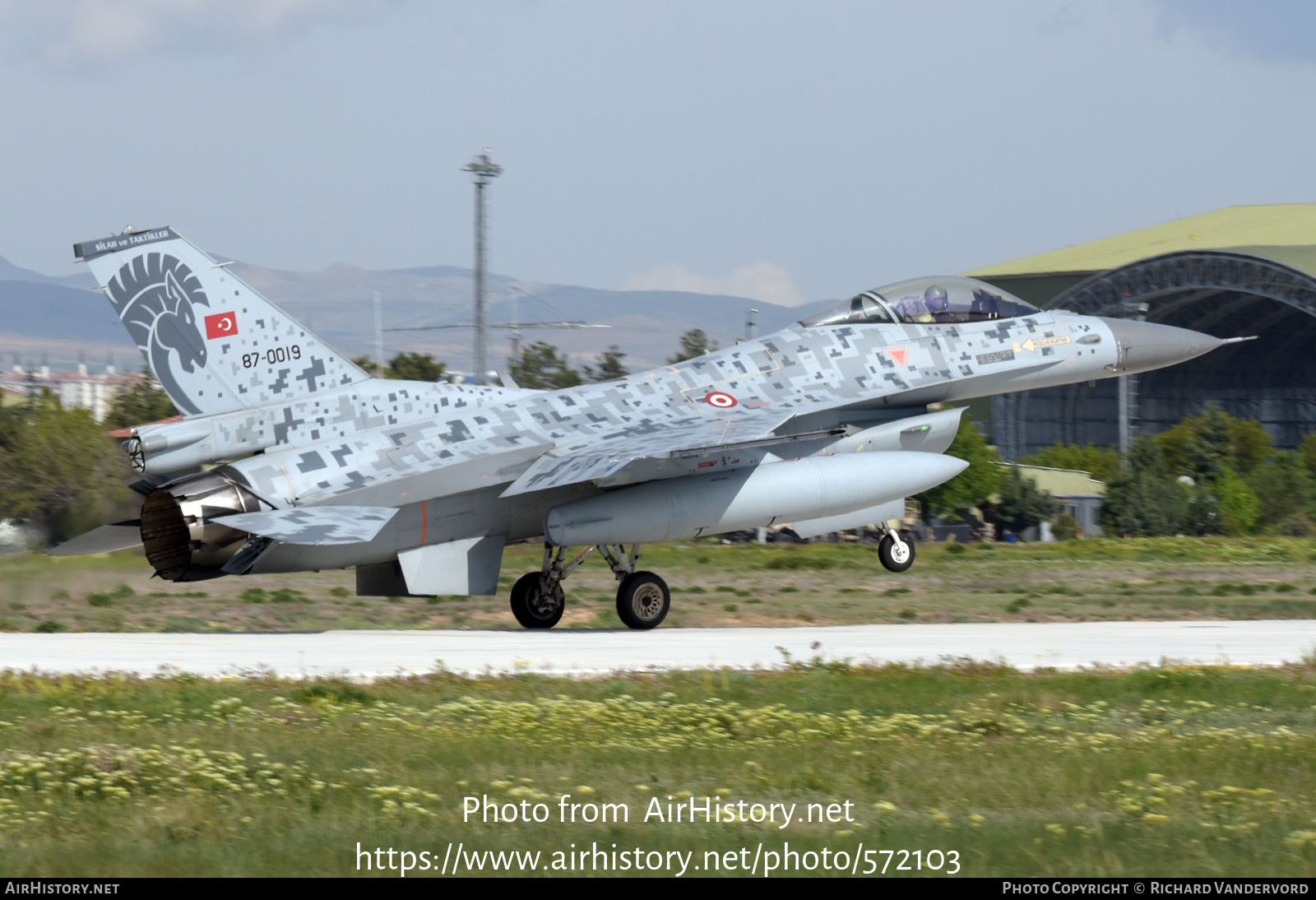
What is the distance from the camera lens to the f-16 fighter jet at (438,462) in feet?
49.3

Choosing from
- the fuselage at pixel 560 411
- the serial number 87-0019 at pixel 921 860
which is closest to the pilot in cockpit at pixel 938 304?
the fuselage at pixel 560 411

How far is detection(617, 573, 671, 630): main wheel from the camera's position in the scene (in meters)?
16.8

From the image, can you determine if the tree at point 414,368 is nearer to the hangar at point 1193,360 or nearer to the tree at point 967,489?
the tree at point 967,489

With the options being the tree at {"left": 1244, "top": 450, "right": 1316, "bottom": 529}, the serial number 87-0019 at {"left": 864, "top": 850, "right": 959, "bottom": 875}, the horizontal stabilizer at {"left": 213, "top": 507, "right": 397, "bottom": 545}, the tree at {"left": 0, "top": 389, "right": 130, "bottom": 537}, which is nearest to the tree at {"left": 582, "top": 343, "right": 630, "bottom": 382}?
the tree at {"left": 0, "top": 389, "right": 130, "bottom": 537}

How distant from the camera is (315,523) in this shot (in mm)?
14656

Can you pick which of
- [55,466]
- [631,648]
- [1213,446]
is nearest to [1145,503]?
A: [1213,446]

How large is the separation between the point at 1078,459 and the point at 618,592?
196 ft

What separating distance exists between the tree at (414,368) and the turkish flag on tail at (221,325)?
40.6m

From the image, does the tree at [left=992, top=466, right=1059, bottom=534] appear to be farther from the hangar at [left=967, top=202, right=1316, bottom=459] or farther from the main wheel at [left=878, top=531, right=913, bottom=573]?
the main wheel at [left=878, top=531, right=913, bottom=573]

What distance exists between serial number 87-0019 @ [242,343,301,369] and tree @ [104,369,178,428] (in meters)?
34.1

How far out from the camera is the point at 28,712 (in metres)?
9.80

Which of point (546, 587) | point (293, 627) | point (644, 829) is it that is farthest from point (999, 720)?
point (293, 627)
